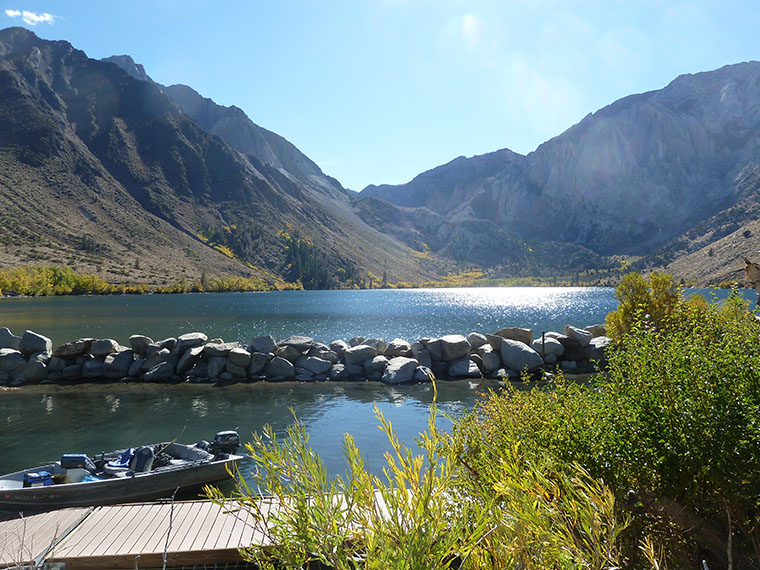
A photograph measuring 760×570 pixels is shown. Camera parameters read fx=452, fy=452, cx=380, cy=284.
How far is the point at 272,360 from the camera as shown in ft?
102

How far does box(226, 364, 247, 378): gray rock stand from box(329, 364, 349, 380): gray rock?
19.3ft

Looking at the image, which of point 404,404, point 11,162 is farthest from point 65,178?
point 404,404

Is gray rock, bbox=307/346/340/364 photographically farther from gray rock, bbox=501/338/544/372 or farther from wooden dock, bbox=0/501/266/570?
wooden dock, bbox=0/501/266/570

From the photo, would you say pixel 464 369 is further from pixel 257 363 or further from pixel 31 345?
pixel 31 345

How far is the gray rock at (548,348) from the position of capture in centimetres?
3212

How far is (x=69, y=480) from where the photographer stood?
1338 cm

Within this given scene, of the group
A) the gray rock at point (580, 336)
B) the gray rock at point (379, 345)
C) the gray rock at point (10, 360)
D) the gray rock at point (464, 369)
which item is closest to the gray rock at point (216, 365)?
the gray rock at point (379, 345)

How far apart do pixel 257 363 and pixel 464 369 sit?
14189 millimetres

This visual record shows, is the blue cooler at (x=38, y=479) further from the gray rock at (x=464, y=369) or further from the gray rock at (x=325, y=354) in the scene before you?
the gray rock at (x=464, y=369)

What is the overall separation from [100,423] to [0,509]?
10.2 m

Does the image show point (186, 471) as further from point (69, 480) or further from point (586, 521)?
point (586, 521)

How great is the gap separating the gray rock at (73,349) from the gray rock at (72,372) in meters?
0.89

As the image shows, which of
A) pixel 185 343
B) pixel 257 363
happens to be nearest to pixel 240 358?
pixel 257 363

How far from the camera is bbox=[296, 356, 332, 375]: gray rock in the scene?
102ft
